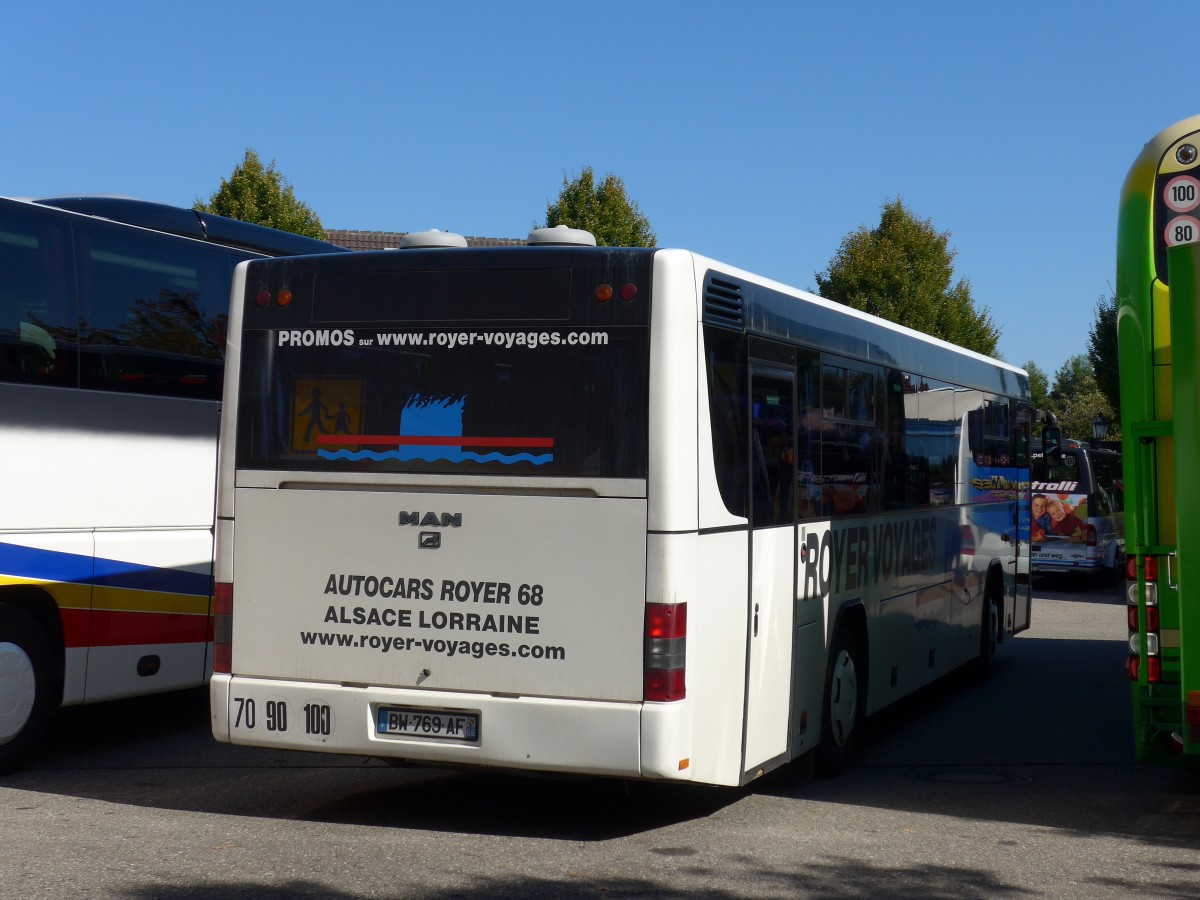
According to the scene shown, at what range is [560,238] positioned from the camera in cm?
792

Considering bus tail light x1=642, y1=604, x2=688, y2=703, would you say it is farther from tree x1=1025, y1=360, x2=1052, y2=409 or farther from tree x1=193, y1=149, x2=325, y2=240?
tree x1=1025, y1=360, x2=1052, y2=409

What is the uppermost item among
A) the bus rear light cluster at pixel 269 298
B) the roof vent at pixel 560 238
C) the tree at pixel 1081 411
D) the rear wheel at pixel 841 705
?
the tree at pixel 1081 411

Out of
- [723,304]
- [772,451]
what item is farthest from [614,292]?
[772,451]

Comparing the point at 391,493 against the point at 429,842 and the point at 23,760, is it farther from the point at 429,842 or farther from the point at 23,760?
the point at 23,760

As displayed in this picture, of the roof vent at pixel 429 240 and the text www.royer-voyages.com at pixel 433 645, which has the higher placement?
the roof vent at pixel 429 240

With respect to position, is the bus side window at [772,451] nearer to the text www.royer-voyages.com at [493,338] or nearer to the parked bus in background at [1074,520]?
the text www.royer-voyages.com at [493,338]

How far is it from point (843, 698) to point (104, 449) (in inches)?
204

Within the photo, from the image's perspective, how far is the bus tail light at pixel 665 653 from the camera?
22.9 ft

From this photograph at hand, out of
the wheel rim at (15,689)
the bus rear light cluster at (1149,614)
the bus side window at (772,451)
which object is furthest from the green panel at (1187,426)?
the wheel rim at (15,689)

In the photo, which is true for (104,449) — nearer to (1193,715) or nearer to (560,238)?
(560,238)

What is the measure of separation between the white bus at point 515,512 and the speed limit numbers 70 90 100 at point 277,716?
0.01 metres

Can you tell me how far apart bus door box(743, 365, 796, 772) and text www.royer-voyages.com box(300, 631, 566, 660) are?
123cm

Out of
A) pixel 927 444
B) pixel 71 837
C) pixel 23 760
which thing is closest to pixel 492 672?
pixel 71 837

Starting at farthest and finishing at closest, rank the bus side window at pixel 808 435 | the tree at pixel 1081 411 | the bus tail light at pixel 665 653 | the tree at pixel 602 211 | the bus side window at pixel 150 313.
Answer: the tree at pixel 1081 411
the tree at pixel 602 211
the bus side window at pixel 150 313
the bus side window at pixel 808 435
the bus tail light at pixel 665 653
